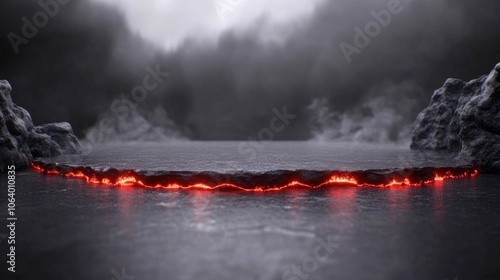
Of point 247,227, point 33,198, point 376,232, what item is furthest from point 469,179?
point 33,198

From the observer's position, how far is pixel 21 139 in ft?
82.6

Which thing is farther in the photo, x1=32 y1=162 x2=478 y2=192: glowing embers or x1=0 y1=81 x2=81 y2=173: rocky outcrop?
x1=0 y1=81 x2=81 y2=173: rocky outcrop

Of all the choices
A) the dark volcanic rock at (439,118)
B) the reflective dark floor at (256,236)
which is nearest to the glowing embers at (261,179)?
the reflective dark floor at (256,236)

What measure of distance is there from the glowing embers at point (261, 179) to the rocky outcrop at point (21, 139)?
8.00 metres

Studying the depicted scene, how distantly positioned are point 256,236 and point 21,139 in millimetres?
24768

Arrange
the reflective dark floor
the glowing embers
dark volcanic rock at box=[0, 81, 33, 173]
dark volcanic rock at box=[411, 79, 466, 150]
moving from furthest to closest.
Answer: dark volcanic rock at box=[411, 79, 466, 150]
dark volcanic rock at box=[0, 81, 33, 173]
the glowing embers
the reflective dark floor

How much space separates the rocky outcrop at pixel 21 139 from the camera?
22062 mm

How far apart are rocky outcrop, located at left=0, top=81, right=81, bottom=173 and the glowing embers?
8.00 m

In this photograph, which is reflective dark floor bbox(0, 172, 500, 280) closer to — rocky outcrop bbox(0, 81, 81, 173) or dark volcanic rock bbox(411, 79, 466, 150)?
rocky outcrop bbox(0, 81, 81, 173)

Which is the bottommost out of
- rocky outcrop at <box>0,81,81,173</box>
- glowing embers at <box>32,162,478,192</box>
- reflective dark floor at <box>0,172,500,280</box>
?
reflective dark floor at <box>0,172,500,280</box>

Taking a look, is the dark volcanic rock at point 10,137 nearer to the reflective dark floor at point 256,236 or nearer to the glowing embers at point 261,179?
the glowing embers at point 261,179

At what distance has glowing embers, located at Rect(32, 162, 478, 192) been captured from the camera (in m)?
15.2

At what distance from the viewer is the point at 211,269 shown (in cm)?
664

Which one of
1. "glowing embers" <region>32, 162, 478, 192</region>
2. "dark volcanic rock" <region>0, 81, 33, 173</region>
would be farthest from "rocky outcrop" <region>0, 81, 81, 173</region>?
"glowing embers" <region>32, 162, 478, 192</region>
